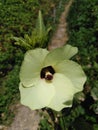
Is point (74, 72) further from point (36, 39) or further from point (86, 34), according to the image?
point (86, 34)

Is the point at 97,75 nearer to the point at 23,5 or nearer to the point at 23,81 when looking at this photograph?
the point at 23,81

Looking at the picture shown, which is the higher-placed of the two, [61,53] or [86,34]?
[61,53]

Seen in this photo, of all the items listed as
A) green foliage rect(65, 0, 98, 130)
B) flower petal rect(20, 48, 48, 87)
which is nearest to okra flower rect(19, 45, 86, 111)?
flower petal rect(20, 48, 48, 87)

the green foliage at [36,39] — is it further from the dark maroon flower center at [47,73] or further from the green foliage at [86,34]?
the green foliage at [86,34]

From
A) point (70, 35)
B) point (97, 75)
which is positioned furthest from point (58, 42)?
point (97, 75)

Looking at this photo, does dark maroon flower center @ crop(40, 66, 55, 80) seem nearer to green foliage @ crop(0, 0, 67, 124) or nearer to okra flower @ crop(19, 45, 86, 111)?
okra flower @ crop(19, 45, 86, 111)

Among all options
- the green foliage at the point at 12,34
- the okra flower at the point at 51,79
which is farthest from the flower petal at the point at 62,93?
the green foliage at the point at 12,34

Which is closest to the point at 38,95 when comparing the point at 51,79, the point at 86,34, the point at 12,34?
the point at 51,79
